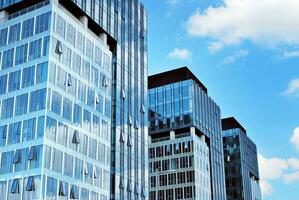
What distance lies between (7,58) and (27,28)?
5.07 meters

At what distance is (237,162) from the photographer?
150 m

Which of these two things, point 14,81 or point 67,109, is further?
point 14,81

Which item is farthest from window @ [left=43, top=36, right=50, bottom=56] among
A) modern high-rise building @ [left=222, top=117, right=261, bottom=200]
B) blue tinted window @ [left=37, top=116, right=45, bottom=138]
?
modern high-rise building @ [left=222, top=117, right=261, bottom=200]

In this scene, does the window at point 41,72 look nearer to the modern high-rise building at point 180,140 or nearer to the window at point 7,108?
the window at point 7,108

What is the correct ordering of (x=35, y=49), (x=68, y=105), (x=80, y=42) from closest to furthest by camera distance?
(x=35, y=49) < (x=68, y=105) < (x=80, y=42)

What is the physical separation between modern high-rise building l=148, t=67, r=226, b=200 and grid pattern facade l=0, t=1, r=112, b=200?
4362 centimetres

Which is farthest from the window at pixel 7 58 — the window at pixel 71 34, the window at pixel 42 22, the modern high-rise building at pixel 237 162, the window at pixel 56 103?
the modern high-rise building at pixel 237 162

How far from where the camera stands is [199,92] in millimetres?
118500

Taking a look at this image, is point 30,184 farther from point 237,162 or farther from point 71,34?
point 237,162

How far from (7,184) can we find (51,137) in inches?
309

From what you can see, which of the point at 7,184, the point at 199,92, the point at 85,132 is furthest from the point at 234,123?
the point at 7,184

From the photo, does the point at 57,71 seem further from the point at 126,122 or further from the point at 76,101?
the point at 126,122

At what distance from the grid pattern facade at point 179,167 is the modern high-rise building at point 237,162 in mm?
32611

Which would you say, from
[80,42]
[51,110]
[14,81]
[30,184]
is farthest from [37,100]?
[80,42]
